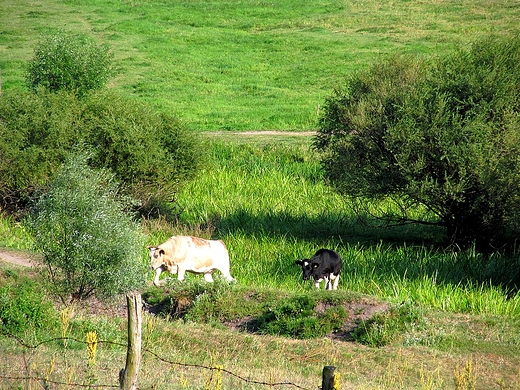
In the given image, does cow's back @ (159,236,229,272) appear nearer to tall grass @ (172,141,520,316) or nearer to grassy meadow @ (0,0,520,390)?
grassy meadow @ (0,0,520,390)

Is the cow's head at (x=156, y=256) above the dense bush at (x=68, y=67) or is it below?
below

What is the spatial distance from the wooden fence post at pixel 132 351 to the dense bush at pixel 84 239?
7.70m

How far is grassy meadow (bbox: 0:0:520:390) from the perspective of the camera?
1339cm

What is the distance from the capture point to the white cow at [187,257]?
2003 centimetres

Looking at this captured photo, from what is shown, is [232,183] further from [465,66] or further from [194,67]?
[194,67]

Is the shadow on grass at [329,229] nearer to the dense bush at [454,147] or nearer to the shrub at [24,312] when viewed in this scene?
the dense bush at [454,147]

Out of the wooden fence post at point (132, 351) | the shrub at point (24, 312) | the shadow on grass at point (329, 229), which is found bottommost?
the shadow on grass at point (329, 229)

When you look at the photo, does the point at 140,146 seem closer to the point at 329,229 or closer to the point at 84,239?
the point at 329,229

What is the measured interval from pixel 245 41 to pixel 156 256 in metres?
53.9

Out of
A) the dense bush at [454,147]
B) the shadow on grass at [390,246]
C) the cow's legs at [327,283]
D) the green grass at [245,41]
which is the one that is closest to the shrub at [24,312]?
the cow's legs at [327,283]

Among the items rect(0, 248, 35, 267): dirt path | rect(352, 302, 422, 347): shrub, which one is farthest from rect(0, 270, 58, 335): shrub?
rect(352, 302, 422, 347): shrub

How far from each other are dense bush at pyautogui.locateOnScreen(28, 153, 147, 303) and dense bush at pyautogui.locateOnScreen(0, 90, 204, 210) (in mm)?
10451

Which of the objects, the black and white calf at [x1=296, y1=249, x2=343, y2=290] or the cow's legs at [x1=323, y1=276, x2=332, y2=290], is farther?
the cow's legs at [x1=323, y1=276, x2=332, y2=290]

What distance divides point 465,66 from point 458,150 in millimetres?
3652
